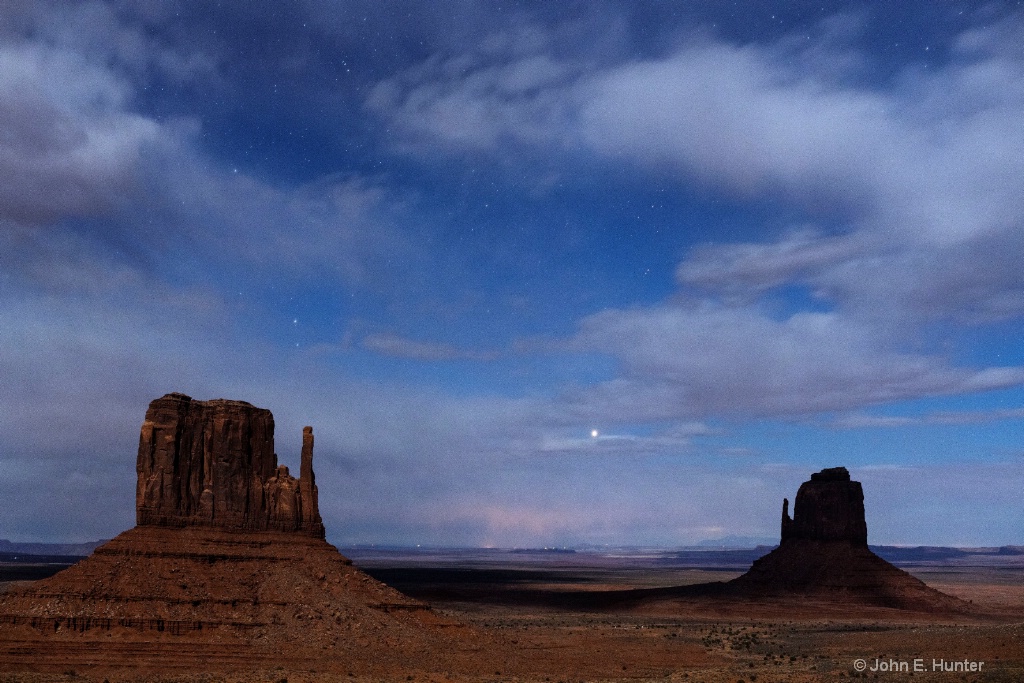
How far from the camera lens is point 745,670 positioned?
198 ft

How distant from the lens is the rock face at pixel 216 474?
206ft

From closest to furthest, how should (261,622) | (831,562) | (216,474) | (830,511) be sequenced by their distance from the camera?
(261,622), (216,474), (831,562), (830,511)

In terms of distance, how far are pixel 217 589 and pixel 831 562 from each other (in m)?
96.6

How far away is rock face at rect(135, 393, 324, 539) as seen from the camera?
62656 millimetres

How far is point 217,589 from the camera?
60.4 meters

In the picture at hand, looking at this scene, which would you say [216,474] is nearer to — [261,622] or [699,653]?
[261,622]

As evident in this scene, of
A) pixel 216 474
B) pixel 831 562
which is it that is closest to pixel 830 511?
pixel 831 562

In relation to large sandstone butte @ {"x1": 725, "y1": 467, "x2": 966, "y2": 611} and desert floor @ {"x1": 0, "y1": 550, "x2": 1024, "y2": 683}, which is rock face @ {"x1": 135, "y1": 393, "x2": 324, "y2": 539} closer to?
desert floor @ {"x1": 0, "y1": 550, "x2": 1024, "y2": 683}

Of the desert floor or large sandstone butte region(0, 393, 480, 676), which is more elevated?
large sandstone butte region(0, 393, 480, 676)

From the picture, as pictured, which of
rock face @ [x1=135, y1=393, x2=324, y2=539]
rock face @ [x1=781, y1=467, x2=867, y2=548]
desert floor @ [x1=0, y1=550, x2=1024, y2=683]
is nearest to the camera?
desert floor @ [x1=0, y1=550, x2=1024, y2=683]

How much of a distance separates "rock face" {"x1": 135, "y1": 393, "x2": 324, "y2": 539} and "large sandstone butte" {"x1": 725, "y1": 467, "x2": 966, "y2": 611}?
84128mm

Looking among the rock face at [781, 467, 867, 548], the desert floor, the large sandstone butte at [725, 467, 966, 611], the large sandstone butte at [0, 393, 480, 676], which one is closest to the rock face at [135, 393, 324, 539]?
the large sandstone butte at [0, 393, 480, 676]

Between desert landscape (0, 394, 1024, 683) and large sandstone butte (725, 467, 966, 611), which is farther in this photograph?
large sandstone butte (725, 467, 966, 611)

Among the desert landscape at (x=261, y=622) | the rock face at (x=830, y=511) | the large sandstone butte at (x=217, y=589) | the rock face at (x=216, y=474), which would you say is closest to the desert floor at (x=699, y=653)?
the desert landscape at (x=261, y=622)
